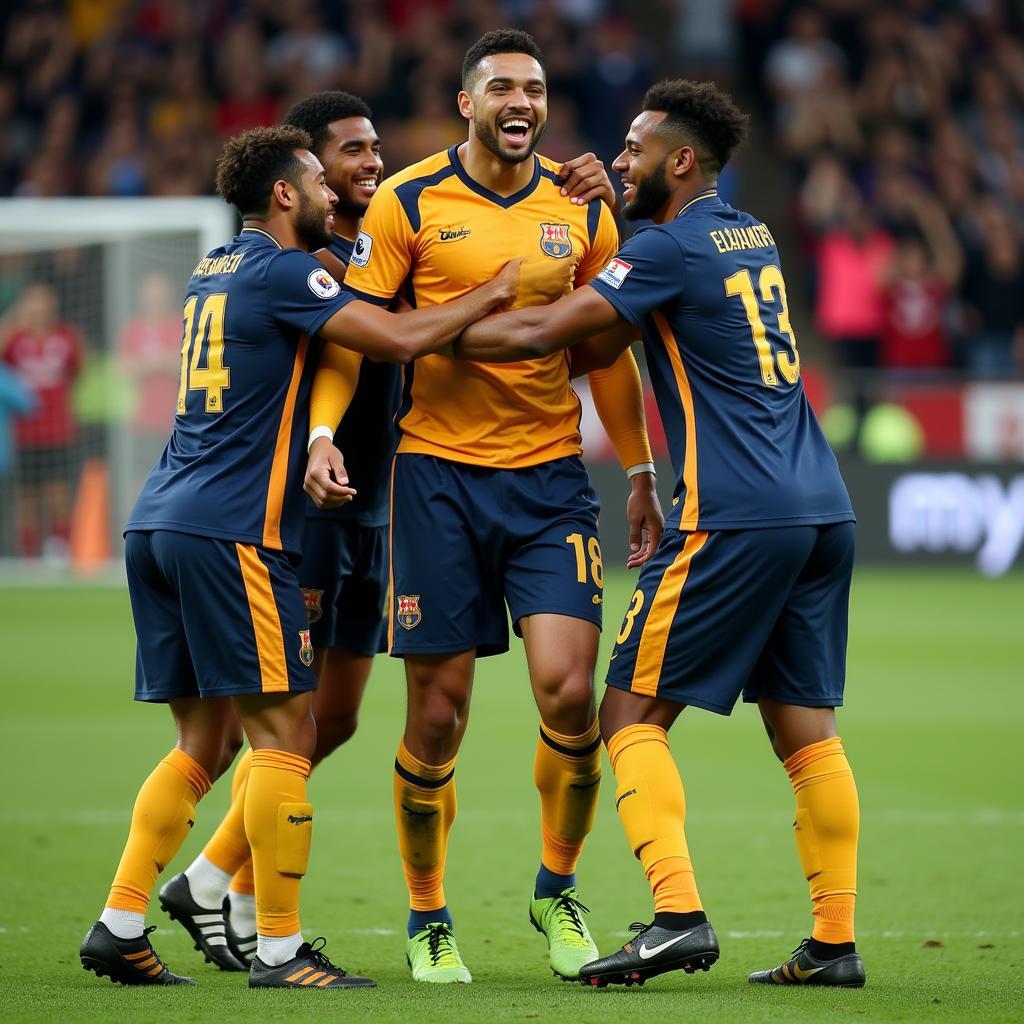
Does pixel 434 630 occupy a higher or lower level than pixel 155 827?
higher

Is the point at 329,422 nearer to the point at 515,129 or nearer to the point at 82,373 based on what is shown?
the point at 515,129

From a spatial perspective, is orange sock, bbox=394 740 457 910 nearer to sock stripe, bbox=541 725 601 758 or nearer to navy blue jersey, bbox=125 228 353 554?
sock stripe, bbox=541 725 601 758

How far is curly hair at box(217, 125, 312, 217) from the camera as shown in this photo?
4.93 metres

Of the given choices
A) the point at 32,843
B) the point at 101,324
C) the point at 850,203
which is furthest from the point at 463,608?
the point at 850,203

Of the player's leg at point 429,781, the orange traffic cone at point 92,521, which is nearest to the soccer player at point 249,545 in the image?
the player's leg at point 429,781

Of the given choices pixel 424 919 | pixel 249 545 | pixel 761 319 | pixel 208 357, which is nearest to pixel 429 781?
pixel 424 919

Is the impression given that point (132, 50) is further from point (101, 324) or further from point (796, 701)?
point (796, 701)

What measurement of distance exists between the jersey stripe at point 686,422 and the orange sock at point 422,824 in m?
1.03

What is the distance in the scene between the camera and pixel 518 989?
465cm

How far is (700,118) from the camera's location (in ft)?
16.0

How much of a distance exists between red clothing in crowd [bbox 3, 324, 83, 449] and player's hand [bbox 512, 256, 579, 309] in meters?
11.4

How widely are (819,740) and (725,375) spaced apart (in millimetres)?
1024

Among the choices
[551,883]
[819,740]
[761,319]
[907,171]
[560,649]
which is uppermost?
[907,171]

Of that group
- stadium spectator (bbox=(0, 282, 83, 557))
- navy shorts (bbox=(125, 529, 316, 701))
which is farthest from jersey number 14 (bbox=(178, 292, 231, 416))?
stadium spectator (bbox=(0, 282, 83, 557))
